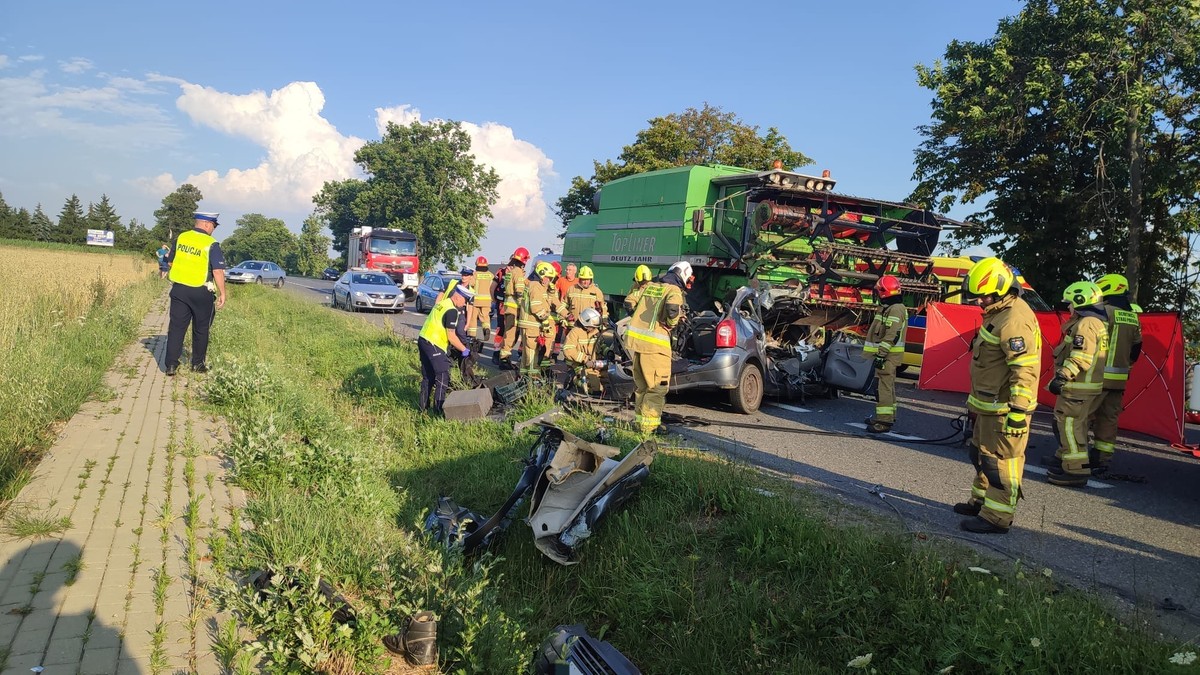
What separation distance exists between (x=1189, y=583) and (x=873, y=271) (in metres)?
7.94

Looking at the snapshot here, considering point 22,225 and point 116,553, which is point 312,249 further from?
point 116,553

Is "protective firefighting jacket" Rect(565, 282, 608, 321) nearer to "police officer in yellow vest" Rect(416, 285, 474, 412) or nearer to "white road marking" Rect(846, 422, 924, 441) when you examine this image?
"police officer in yellow vest" Rect(416, 285, 474, 412)

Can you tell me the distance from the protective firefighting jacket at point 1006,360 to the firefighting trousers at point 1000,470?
147 mm

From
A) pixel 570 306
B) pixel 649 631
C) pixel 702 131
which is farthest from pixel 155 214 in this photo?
pixel 649 631

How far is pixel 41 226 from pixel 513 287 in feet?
274

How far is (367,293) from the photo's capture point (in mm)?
23859

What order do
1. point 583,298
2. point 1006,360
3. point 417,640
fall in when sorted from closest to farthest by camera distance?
point 417,640, point 1006,360, point 583,298

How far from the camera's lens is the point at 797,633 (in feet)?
11.3

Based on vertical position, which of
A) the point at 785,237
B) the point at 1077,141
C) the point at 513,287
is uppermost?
the point at 1077,141

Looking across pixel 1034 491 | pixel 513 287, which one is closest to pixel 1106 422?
pixel 1034 491

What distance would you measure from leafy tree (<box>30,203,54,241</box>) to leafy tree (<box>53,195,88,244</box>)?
1.89ft

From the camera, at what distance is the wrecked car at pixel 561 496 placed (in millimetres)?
4340

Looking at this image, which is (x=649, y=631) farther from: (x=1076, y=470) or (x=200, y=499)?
(x=1076, y=470)

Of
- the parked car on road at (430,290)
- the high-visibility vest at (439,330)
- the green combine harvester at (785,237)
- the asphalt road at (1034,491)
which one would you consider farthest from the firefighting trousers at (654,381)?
the parked car on road at (430,290)
